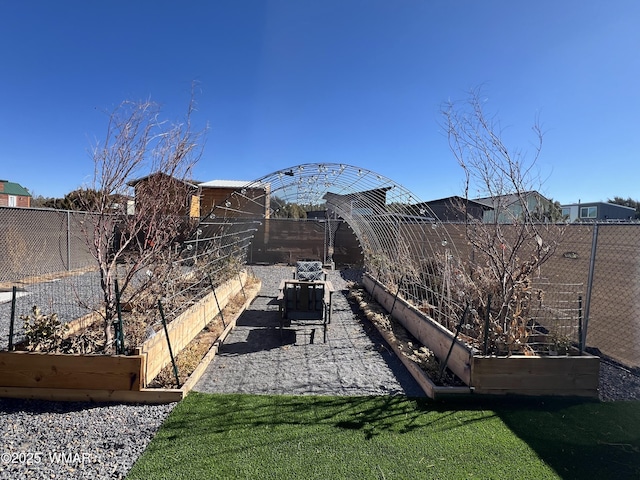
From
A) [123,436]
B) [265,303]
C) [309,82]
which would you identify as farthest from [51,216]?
[123,436]

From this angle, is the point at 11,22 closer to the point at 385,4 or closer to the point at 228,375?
the point at 385,4

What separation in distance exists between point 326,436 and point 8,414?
2448 millimetres

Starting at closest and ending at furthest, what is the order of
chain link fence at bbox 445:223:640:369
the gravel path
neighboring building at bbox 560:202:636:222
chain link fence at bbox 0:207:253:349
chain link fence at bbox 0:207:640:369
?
the gravel path → chain link fence at bbox 445:223:640:369 → chain link fence at bbox 0:207:640:369 → chain link fence at bbox 0:207:253:349 → neighboring building at bbox 560:202:636:222

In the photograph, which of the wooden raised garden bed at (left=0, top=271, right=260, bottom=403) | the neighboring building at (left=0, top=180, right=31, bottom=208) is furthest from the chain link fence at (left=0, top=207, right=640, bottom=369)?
the neighboring building at (left=0, top=180, right=31, bottom=208)

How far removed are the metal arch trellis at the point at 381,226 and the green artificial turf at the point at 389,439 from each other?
185cm

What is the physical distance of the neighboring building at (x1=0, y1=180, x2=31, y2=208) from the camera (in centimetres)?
2997

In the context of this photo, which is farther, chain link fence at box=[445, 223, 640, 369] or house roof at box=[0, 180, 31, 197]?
house roof at box=[0, 180, 31, 197]

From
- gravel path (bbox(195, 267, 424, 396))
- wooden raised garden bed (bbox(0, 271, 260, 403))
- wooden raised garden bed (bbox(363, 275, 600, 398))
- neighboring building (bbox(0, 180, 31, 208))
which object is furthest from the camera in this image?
neighboring building (bbox(0, 180, 31, 208))

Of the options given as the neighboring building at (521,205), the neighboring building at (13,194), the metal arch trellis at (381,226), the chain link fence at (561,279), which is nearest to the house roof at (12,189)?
the neighboring building at (13,194)

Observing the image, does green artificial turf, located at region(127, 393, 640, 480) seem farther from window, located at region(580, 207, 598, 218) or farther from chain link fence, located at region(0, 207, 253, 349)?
window, located at region(580, 207, 598, 218)

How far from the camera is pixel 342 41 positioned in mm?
7020

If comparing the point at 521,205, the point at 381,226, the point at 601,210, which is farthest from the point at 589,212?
the point at 521,205

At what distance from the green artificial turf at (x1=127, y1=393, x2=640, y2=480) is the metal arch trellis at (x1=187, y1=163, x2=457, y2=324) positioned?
1855 millimetres

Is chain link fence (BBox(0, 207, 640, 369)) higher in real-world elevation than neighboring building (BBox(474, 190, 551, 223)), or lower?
lower
